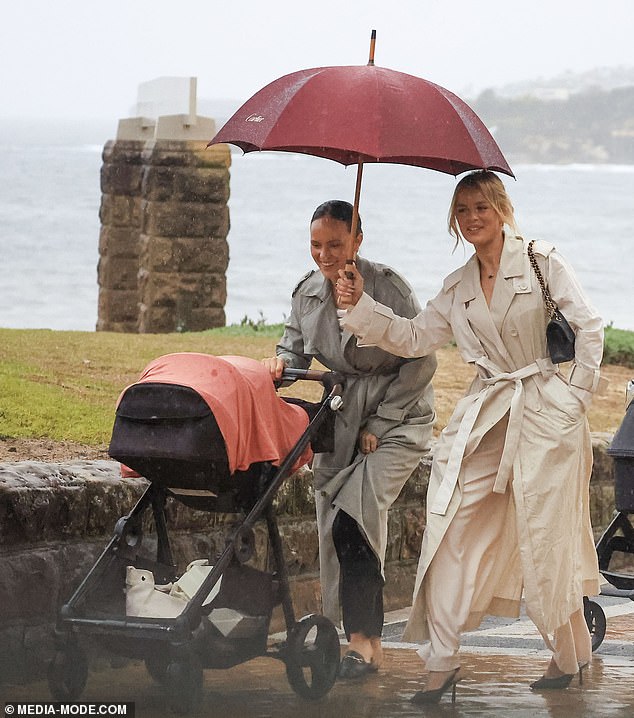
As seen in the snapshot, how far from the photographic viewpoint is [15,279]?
125 feet

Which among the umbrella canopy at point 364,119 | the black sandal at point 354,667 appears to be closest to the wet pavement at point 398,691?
the black sandal at point 354,667

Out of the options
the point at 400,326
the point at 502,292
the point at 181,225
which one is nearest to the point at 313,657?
the point at 400,326

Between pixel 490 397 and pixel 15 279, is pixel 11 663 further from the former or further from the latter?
pixel 15 279

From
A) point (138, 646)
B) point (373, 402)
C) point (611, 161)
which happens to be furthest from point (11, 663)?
point (611, 161)

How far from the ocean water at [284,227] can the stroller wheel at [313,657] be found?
2227 centimetres

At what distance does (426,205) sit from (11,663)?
52.3 meters

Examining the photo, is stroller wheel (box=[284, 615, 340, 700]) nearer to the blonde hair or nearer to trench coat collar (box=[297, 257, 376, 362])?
trench coat collar (box=[297, 257, 376, 362])

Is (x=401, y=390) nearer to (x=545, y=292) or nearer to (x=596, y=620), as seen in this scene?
(x=545, y=292)

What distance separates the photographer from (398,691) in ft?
18.1

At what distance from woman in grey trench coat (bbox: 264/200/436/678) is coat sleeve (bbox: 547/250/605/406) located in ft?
2.14

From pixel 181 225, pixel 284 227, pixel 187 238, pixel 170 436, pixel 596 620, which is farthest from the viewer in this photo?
pixel 284 227

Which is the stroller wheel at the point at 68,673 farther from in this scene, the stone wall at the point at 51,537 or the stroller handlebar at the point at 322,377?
the stroller handlebar at the point at 322,377

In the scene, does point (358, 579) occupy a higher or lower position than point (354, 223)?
lower

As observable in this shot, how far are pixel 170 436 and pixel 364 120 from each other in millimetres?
1310
